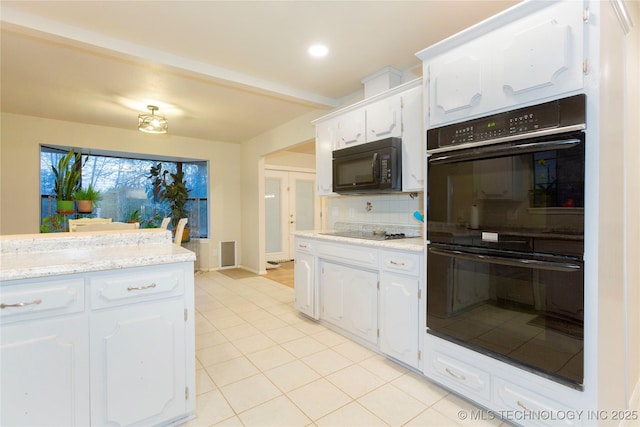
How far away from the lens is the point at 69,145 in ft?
14.6

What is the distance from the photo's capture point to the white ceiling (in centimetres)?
205

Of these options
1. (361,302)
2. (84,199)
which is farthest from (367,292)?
(84,199)

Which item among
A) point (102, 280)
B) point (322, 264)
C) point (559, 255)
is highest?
point (559, 255)

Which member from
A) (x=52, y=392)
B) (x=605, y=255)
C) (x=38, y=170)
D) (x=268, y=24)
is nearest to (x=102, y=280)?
(x=52, y=392)

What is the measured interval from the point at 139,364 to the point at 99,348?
0.20m

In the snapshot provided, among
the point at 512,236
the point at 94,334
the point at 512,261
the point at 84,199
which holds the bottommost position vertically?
the point at 94,334

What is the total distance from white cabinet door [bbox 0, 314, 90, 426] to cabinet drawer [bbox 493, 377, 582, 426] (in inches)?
79.3

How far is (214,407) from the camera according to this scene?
70.4 inches

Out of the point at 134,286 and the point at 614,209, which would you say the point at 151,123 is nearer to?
the point at 134,286

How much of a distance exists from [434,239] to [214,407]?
1.66 meters

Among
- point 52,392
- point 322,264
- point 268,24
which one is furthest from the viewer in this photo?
point 322,264

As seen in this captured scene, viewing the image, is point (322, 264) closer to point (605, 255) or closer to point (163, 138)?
point (605, 255)

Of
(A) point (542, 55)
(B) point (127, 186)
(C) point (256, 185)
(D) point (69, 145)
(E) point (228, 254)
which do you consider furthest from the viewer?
(E) point (228, 254)

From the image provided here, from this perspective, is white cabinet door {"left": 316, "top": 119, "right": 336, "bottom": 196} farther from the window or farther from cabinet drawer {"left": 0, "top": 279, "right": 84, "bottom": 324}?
the window
